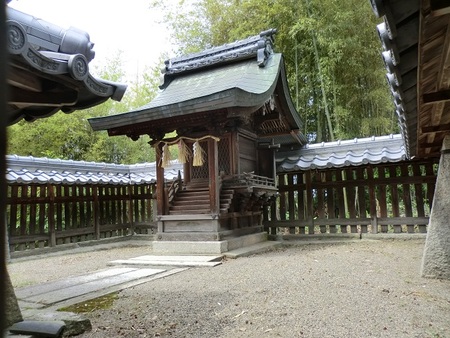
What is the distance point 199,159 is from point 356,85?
20.3 ft

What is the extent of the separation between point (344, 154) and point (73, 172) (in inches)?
306

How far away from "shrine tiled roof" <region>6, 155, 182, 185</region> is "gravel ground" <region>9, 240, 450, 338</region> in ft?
11.1

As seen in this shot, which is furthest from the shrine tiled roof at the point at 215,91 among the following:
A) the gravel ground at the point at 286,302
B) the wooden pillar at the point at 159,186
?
the gravel ground at the point at 286,302

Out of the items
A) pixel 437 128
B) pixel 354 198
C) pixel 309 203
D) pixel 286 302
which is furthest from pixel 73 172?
pixel 437 128

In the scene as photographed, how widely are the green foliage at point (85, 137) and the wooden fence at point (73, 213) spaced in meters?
3.52

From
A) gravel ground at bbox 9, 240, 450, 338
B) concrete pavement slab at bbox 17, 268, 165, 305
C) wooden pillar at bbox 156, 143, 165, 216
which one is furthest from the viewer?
wooden pillar at bbox 156, 143, 165, 216

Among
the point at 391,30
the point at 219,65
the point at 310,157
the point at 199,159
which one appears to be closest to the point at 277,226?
the point at 310,157

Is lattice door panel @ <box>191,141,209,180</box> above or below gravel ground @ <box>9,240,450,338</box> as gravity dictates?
above

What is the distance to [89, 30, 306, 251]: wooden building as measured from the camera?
750 centimetres

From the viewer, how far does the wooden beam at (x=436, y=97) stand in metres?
3.34

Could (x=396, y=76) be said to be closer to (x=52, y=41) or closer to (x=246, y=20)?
(x=52, y=41)

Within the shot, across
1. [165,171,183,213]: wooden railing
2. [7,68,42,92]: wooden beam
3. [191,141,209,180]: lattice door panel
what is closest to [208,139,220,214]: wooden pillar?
[191,141,209,180]: lattice door panel

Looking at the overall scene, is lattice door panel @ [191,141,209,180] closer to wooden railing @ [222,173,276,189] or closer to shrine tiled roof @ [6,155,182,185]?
wooden railing @ [222,173,276,189]

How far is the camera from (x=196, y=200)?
26.8 ft
